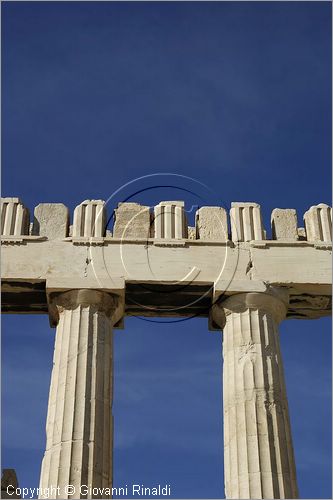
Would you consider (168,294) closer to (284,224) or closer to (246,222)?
(246,222)

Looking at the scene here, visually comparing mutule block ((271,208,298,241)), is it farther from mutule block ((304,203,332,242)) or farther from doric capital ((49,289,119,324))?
doric capital ((49,289,119,324))

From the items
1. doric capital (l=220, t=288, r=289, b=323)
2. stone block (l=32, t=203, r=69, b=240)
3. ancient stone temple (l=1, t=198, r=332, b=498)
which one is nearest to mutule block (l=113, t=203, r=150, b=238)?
ancient stone temple (l=1, t=198, r=332, b=498)

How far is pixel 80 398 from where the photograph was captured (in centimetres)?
2211

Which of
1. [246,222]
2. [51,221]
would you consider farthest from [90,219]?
[246,222]

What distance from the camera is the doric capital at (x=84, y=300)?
941 inches

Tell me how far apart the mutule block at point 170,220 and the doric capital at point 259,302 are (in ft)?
7.55

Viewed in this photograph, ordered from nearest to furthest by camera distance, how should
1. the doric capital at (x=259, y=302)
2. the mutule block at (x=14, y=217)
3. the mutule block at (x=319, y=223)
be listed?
1. the doric capital at (x=259, y=302)
2. the mutule block at (x=14, y=217)
3. the mutule block at (x=319, y=223)

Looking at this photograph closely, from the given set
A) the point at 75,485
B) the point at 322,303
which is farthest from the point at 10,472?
the point at 322,303

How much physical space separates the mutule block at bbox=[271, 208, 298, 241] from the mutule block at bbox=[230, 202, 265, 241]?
0.39 meters

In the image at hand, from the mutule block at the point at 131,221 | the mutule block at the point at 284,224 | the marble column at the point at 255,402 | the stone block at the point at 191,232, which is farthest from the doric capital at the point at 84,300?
the mutule block at the point at 284,224

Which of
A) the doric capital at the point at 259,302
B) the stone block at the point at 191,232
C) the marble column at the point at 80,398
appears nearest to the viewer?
the marble column at the point at 80,398

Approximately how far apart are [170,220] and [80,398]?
5798mm

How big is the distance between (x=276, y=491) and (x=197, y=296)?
5879mm

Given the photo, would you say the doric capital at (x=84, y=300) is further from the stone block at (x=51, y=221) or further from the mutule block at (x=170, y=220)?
the mutule block at (x=170, y=220)
